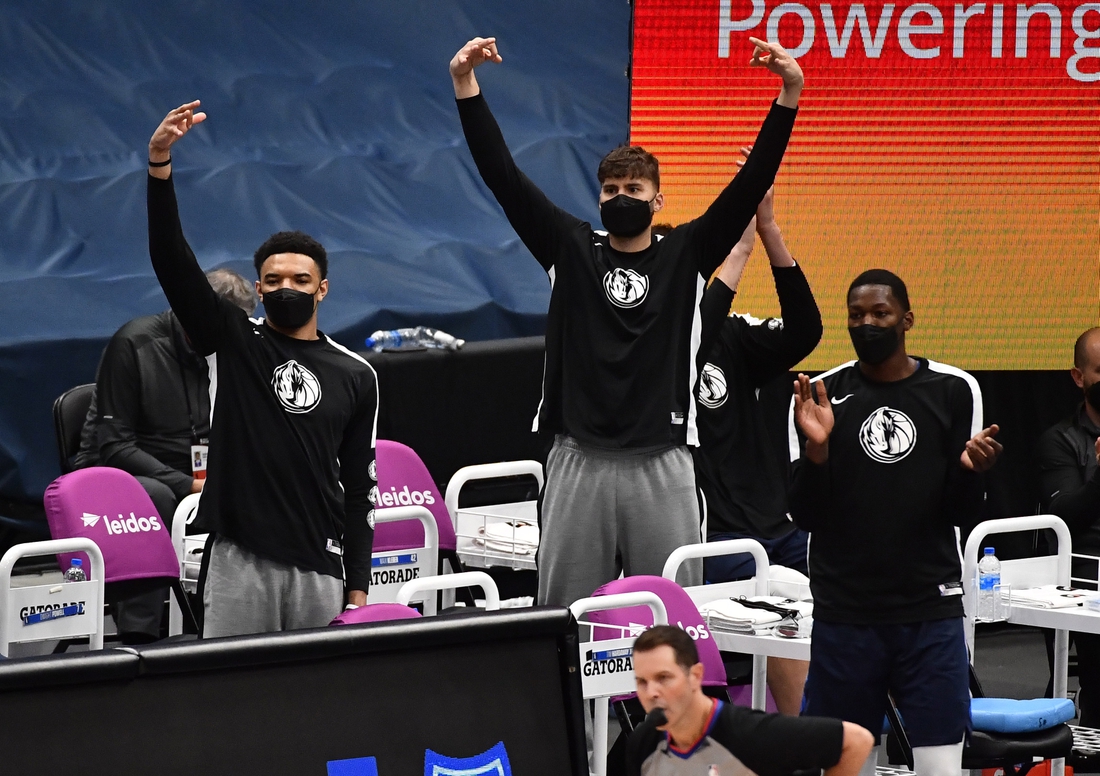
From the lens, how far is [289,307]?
456 cm

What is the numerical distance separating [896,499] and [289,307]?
165 centimetres

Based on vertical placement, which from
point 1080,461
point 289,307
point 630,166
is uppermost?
point 630,166

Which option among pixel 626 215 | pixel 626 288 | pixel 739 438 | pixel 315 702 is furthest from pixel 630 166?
Result: pixel 315 702

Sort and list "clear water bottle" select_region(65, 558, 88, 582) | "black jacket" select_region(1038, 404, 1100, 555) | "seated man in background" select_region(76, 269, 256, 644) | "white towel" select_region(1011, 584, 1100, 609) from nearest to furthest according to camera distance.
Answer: "clear water bottle" select_region(65, 558, 88, 582)
"white towel" select_region(1011, 584, 1100, 609)
"black jacket" select_region(1038, 404, 1100, 555)
"seated man in background" select_region(76, 269, 256, 644)

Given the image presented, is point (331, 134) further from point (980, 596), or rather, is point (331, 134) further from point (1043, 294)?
point (980, 596)

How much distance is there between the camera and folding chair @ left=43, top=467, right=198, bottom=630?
5.98 m

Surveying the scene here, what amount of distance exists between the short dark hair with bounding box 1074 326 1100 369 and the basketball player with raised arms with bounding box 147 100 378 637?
327cm

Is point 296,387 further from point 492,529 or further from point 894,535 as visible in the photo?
point 492,529

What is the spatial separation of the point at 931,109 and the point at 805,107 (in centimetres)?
57

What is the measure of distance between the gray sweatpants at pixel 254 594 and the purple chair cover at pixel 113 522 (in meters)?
1.62

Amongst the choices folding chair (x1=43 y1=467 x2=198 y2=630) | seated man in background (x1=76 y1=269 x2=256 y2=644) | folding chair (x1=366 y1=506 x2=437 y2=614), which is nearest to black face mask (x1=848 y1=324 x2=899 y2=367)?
folding chair (x1=366 y1=506 x2=437 y2=614)

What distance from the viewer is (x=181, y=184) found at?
10.5m

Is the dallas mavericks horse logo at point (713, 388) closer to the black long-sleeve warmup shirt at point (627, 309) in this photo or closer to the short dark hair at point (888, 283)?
the black long-sleeve warmup shirt at point (627, 309)

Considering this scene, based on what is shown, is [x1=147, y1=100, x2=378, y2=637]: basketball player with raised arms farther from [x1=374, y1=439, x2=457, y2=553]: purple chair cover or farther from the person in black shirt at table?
[x1=374, y1=439, x2=457, y2=553]: purple chair cover
